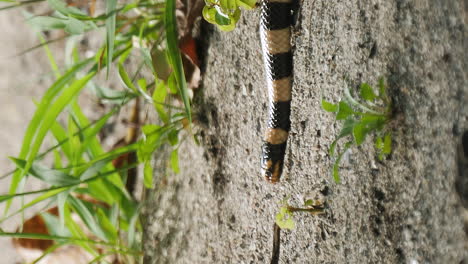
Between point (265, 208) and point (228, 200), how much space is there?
172 millimetres

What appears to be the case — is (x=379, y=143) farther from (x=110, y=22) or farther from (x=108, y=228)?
(x=108, y=228)

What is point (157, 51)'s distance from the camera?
176cm

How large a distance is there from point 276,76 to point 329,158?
0.91 ft

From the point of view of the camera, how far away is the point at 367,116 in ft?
3.98

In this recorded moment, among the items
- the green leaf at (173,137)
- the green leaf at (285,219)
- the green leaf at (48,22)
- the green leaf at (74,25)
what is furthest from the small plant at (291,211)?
the green leaf at (48,22)

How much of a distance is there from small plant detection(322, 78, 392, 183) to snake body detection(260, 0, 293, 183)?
0.21m

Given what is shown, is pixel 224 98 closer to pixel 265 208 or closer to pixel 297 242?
pixel 265 208

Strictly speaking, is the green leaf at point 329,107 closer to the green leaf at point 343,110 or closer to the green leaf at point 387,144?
the green leaf at point 343,110

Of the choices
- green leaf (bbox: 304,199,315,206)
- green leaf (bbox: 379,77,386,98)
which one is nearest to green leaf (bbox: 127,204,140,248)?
green leaf (bbox: 304,199,315,206)

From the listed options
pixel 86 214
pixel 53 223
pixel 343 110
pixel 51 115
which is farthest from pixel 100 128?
pixel 343 110

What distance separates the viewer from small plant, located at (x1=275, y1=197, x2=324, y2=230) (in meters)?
1.40

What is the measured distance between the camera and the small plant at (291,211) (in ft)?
4.58

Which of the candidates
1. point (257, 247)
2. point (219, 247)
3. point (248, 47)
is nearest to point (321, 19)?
point (248, 47)

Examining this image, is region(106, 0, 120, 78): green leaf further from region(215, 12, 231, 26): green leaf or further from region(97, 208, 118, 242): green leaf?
region(97, 208, 118, 242): green leaf
